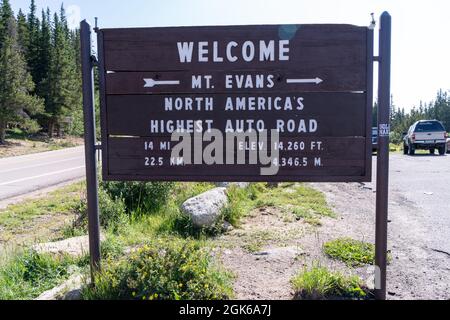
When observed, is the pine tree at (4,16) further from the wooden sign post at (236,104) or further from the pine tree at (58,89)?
the wooden sign post at (236,104)

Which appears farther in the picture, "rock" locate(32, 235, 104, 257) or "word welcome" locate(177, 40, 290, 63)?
"rock" locate(32, 235, 104, 257)

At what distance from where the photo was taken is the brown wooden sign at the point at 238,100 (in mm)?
3184

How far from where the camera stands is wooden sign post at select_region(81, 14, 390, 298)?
10.4ft

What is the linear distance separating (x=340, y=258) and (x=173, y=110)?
96.3 inches


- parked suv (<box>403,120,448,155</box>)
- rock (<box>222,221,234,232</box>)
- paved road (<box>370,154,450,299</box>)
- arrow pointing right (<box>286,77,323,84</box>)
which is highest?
arrow pointing right (<box>286,77,323,84</box>)

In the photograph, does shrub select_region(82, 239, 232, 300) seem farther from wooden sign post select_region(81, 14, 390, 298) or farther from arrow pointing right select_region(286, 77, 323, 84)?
arrow pointing right select_region(286, 77, 323, 84)

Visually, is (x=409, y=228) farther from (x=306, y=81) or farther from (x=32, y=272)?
(x=32, y=272)

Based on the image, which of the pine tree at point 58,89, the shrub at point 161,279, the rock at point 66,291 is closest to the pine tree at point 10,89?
the pine tree at point 58,89

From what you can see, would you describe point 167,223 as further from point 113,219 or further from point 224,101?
point 224,101

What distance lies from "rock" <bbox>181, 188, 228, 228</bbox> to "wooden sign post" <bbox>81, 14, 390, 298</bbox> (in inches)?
71.9

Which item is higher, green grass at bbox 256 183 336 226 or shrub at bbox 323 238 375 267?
green grass at bbox 256 183 336 226

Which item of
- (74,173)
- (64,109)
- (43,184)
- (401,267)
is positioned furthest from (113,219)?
(64,109)

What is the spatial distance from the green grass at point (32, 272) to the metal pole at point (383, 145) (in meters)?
2.85

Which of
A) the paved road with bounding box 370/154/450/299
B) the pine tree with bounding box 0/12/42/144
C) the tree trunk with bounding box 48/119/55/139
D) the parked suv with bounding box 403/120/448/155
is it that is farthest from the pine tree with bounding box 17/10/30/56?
the paved road with bounding box 370/154/450/299
